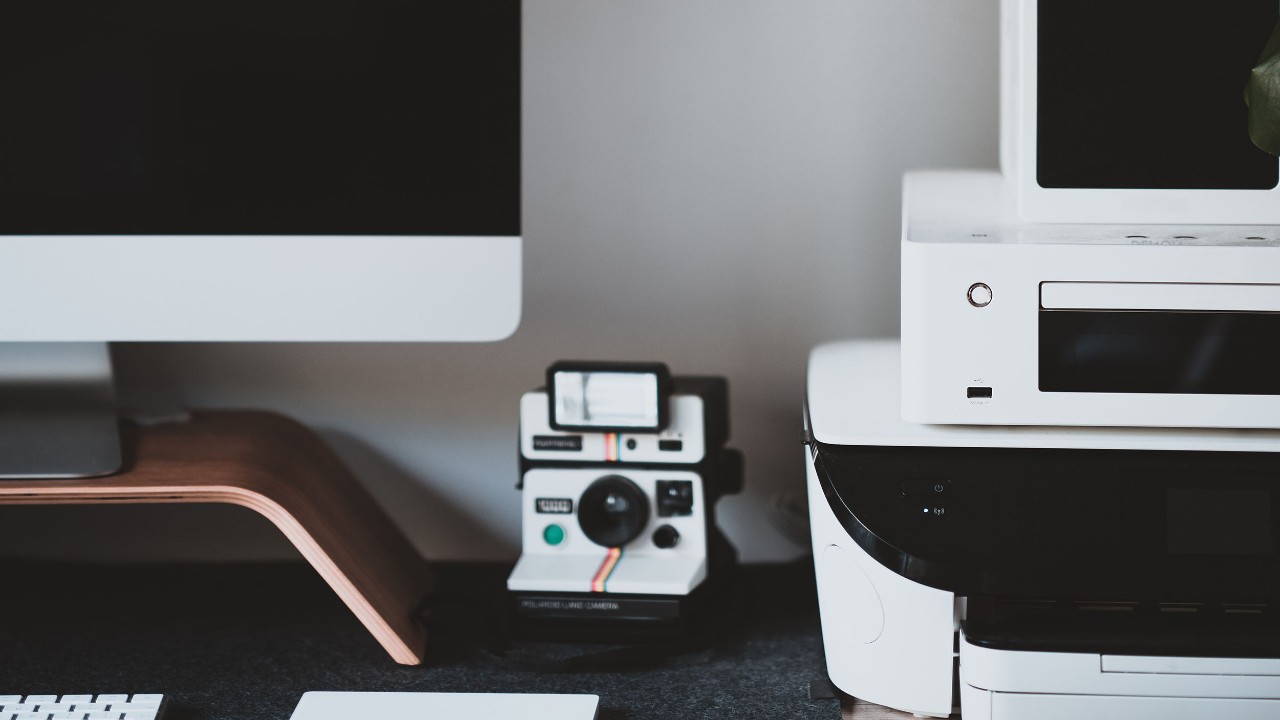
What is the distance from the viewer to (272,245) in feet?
2.95

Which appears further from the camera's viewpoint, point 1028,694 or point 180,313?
point 180,313

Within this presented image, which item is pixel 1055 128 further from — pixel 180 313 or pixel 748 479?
pixel 180 313

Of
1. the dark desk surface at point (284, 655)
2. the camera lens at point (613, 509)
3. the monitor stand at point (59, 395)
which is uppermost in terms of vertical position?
the monitor stand at point (59, 395)

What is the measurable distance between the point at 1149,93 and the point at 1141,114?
0.02 m

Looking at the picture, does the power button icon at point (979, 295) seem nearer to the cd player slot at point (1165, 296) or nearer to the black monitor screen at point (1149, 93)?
the cd player slot at point (1165, 296)

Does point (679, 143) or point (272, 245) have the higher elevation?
point (679, 143)

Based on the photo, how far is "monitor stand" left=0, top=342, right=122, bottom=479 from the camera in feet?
3.05

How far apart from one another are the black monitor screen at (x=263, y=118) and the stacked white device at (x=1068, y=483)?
1.20 feet

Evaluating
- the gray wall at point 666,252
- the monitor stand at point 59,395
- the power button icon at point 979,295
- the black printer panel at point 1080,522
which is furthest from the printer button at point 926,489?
the monitor stand at point 59,395

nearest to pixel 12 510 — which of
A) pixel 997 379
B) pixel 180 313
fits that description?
pixel 180 313

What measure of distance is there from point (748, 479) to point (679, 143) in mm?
375

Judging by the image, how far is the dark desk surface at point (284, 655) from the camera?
849 mm

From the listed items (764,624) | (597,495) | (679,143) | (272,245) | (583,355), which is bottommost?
(764,624)

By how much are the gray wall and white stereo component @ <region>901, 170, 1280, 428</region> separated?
1.39ft
